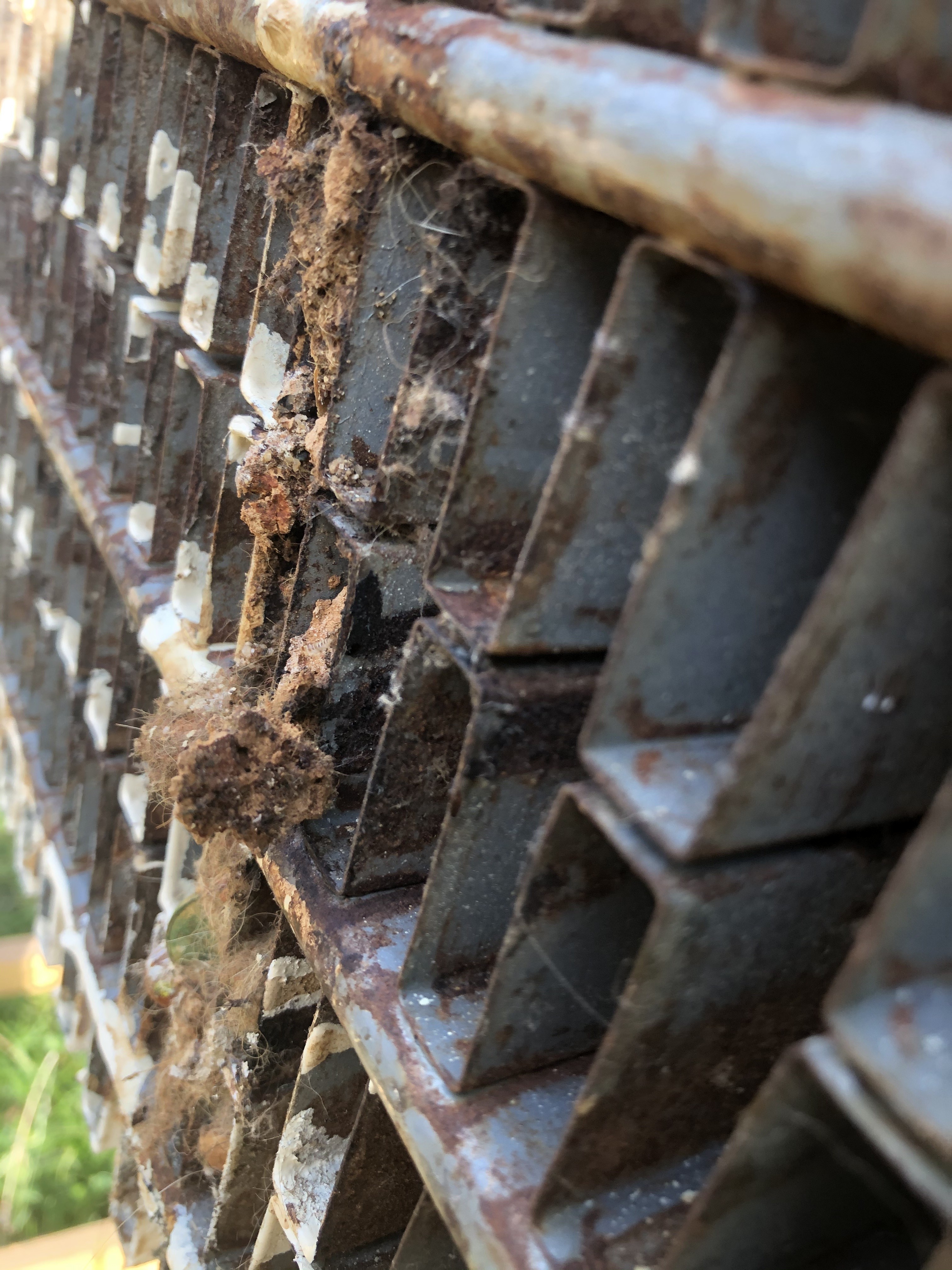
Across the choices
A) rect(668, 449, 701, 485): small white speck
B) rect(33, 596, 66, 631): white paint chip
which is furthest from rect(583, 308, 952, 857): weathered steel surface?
rect(33, 596, 66, 631): white paint chip

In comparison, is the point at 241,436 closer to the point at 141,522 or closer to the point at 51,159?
the point at 141,522

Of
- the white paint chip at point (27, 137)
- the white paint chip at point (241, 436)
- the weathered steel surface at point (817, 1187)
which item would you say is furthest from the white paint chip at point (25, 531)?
the weathered steel surface at point (817, 1187)

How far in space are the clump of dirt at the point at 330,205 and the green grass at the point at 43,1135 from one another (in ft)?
11.8

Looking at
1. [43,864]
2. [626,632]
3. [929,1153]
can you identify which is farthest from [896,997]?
[43,864]

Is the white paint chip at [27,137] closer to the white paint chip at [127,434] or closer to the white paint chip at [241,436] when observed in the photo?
the white paint chip at [127,434]

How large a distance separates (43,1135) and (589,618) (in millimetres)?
3877

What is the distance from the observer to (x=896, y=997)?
0.62 metres

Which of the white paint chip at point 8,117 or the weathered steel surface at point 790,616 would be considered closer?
the weathered steel surface at point 790,616

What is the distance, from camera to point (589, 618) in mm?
914

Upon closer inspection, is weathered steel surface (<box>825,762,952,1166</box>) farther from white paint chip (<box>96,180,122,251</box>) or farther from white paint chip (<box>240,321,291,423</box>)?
white paint chip (<box>96,180,122,251</box>)

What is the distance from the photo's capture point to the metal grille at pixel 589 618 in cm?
60

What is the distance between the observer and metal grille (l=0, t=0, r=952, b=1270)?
23.7 inches

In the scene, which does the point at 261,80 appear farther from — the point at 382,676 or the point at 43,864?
the point at 43,864

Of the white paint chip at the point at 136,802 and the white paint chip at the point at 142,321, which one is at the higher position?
the white paint chip at the point at 142,321
